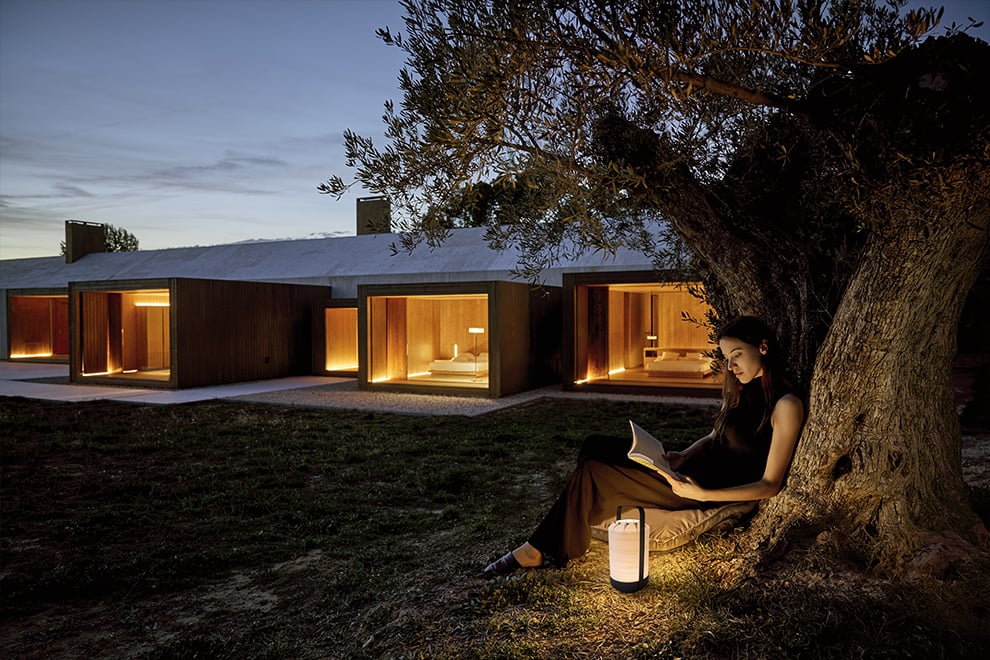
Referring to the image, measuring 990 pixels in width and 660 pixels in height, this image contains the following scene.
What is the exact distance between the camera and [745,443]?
3.18m

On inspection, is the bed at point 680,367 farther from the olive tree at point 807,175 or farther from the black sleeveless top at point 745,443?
the black sleeveless top at point 745,443

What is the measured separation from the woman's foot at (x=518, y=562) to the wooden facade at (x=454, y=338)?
8.93 m

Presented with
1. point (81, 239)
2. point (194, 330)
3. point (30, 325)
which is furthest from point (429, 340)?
point (81, 239)

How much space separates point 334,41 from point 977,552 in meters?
5.98

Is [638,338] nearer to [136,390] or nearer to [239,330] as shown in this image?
[239,330]

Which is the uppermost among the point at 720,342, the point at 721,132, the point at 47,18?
the point at 47,18

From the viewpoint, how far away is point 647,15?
3.04m

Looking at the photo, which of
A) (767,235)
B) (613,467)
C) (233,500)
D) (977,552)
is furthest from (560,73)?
(233,500)

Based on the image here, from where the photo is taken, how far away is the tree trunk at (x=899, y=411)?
2.67 m

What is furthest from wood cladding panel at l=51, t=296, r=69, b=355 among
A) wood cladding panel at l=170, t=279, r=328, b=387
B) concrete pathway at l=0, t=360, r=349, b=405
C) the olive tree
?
the olive tree

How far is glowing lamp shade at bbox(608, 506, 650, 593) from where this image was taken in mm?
2807

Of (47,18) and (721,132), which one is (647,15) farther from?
(47,18)

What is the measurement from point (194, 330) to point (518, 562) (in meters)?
12.7

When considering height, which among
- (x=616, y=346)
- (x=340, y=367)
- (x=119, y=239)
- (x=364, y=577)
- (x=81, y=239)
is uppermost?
(x=119, y=239)
